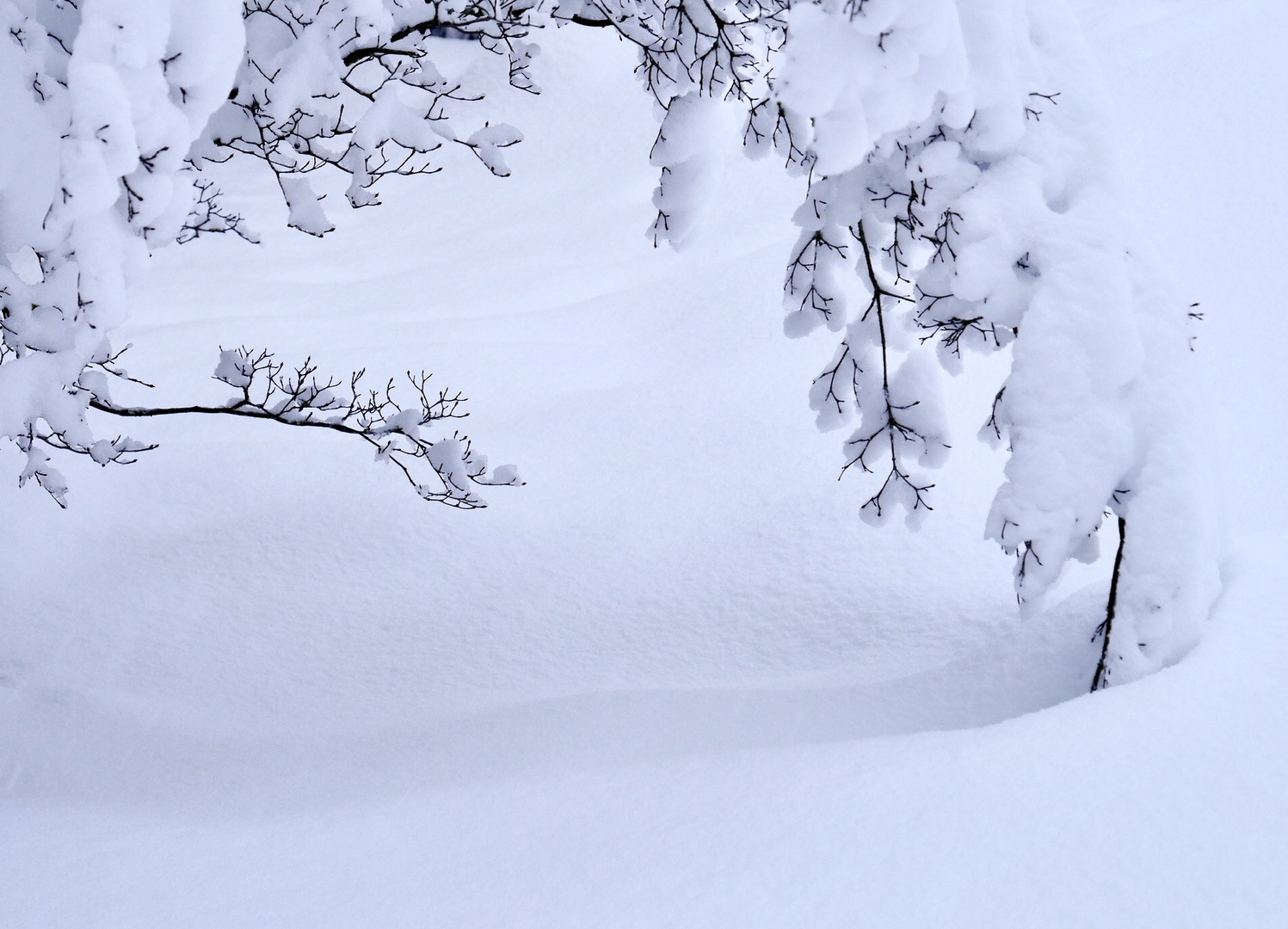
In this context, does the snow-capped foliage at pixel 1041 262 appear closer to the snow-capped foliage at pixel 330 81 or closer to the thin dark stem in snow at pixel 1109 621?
the thin dark stem in snow at pixel 1109 621

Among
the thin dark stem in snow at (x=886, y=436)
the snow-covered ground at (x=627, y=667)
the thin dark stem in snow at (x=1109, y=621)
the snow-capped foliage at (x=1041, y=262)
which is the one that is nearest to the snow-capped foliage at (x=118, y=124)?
the snow-capped foliage at (x=1041, y=262)

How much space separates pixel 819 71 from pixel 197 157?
197 centimetres

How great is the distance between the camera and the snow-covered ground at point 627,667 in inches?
89.4

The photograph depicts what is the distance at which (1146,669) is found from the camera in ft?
9.68

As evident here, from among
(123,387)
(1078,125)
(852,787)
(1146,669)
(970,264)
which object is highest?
(123,387)

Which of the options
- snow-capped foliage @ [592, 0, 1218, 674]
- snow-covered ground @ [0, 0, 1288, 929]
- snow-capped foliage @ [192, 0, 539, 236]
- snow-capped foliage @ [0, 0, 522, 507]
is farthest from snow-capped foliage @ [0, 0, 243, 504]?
Result: snow-covered ground @ [0, 0, 1288, 929]

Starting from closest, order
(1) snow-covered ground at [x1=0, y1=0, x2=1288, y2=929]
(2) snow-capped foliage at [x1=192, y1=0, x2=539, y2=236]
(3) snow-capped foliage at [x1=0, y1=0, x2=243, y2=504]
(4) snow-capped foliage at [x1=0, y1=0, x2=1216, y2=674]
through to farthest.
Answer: (3) snow-capped foliage at [x1=0, y1=0, x2=243, y2=504] < (1) snow-covered ground at [x1=0, y1=0, x2=1288, y2=929] < (4) snow-capped foliage at [x1=0, y1=0, x2=1216, y2=674] < (2) snow-capped foliage at [x1=192, y1=0, x2=539, y2=236]

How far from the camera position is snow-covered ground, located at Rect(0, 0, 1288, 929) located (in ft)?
7.45

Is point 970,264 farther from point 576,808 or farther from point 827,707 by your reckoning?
point 576,808

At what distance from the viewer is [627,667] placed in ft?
12.4

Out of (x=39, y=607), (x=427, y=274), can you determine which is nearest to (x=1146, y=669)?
(x=39, y=607)

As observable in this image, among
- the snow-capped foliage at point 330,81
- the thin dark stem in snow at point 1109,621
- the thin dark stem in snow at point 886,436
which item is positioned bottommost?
the thin dark stem in snow at point 1109,621

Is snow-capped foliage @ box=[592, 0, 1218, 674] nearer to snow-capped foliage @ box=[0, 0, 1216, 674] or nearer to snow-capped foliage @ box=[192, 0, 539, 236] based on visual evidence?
snow-capped foliage @ box=[0, 0, 1216, 674]

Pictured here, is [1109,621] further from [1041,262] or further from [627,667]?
[627,667]
